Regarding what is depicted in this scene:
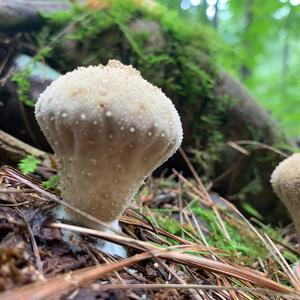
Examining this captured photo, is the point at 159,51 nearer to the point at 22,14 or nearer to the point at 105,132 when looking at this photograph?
the point at 22,14

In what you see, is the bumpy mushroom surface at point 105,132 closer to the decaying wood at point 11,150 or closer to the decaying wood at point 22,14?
the decaying wood at point 11,150

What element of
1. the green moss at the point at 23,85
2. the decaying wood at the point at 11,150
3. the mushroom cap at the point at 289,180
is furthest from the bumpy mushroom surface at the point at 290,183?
the green moss at the point at 23,85

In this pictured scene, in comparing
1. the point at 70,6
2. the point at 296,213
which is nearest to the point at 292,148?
the point at 296,213

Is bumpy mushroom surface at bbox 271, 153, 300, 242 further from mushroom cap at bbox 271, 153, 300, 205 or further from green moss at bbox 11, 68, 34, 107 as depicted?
green moss at bbox 11, 68, 34, 107

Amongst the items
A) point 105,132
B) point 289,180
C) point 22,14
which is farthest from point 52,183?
point 22,14

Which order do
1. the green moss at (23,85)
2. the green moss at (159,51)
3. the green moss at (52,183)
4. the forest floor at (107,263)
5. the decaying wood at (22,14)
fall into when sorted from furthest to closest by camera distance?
the green moss at (159,51), the decaying wood at (22,14), the green moss at (23,85), the green moss at (52,183), the forest floor at (107,263)

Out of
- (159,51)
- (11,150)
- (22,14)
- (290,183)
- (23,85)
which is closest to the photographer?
(290,183)

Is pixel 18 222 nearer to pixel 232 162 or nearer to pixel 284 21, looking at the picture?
pixel 232 162
